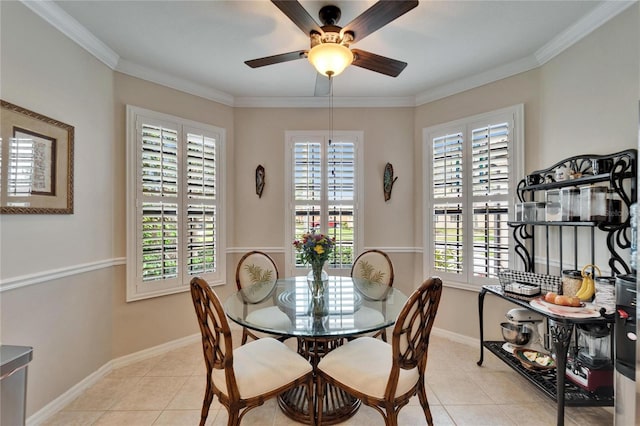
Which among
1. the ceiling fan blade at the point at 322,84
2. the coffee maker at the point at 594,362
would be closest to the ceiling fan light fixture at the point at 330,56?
the ceiling fan blade at the point at 322,84

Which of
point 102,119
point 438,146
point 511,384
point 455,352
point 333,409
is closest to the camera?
point 333,409

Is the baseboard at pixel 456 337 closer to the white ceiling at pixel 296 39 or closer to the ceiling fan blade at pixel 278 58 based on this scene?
the white ceiling at pixel 296 39

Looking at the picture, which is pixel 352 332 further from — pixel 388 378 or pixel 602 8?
pixel 602 8

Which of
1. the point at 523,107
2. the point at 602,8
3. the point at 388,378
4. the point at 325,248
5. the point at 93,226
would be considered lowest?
the point at 388,378

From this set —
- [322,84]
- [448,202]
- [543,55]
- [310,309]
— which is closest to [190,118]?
[322,84]

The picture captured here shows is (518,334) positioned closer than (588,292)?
No

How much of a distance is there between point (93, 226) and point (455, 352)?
3.54m

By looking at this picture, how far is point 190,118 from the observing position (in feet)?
9.95

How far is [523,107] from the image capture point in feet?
8.59

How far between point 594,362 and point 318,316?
1833mm

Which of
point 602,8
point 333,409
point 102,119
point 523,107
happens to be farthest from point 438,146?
point 102,119

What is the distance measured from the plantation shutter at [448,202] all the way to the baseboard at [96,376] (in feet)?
9.46

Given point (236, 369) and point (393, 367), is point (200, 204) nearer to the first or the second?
point (236, 369)

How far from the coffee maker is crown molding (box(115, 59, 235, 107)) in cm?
378
